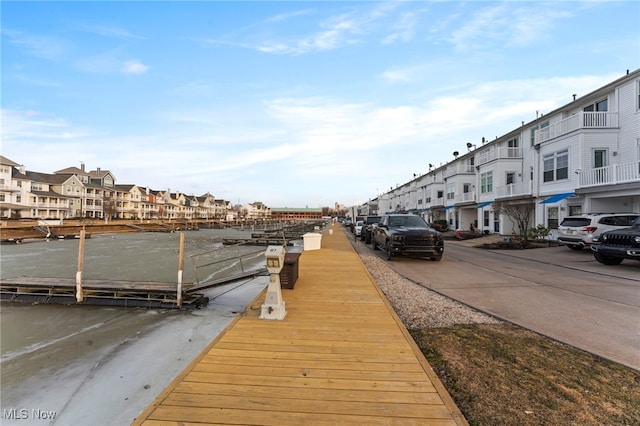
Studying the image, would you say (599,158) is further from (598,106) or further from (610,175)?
(598,106)

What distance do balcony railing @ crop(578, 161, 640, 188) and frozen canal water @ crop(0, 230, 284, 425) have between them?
17.9m

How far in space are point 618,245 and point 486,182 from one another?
62.8 feet

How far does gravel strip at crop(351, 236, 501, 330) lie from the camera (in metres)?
5.46

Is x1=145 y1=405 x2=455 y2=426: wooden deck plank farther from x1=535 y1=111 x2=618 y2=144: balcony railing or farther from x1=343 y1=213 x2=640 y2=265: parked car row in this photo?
x1=535 y1=111 x2=618 y2=144: balcony railing

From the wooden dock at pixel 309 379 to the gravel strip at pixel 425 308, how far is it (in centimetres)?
68

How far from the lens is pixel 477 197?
30.5m

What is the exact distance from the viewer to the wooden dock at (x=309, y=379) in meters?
2.63

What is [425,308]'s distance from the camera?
6.24m

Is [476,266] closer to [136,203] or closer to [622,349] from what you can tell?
[622,349]

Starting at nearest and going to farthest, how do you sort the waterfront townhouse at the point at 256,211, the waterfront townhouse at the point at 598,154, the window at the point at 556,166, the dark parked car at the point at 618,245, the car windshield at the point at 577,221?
the dark parked car at the point at 618,245
the car windshield at the point at 577,221
the waterfront townhouse at the point at 598,154
the window at the point at 556,166
the waterfront townhouse at the point at 256,211

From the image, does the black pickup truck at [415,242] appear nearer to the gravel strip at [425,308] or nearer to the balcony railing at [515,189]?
the gravel strip at [425,308]

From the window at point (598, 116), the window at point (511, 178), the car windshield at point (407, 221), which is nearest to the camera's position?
the car windshield at point (407, 221)

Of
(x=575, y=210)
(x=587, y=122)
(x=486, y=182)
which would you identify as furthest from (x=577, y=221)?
(x=486, y=182)

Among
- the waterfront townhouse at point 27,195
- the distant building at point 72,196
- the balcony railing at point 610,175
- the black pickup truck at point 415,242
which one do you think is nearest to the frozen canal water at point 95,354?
the black pickup truck at point 415,242
